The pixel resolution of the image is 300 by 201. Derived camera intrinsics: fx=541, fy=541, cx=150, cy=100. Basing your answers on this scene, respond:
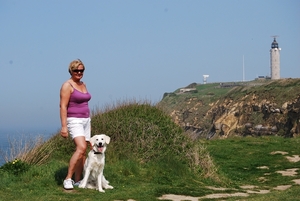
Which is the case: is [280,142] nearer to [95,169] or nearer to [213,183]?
[213,183]

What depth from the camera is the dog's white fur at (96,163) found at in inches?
404

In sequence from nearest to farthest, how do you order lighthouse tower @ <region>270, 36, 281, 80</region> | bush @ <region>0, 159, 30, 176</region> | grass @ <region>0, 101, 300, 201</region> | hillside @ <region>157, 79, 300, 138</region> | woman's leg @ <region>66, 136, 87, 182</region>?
woman's leg @ <region>66, 136, 87, 182</region>
grass @ <region>0, 101, 300, 201</region>
bush @ <region>0, 159, 30, 176</region>
hillside @ <region>157, 79, 300, 138</region>
lighthouse tower @ <region>270, 36, 281, 80</region>

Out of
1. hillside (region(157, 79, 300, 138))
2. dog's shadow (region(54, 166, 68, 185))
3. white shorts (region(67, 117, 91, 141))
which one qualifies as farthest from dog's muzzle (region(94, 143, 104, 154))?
hillside (region(157, 79, 300, 138))


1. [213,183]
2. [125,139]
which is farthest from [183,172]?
[125,139]

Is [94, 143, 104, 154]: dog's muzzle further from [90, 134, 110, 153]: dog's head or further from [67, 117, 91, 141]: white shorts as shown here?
[67, 117, 91, 141]: white shorts

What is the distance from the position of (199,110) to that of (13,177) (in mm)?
122776

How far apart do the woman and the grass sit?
2.14 ft

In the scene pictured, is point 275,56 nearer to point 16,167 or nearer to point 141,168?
point 141,168

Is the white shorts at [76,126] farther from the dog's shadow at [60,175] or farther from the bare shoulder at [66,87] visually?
the dog's shadow at [60,175]

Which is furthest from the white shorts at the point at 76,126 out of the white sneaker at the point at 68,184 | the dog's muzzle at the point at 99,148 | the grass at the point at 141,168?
the grass at the point at 141,168

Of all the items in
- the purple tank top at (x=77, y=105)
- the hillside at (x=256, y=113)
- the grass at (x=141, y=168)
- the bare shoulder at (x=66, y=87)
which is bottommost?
the hillside at (x=256, y=113)

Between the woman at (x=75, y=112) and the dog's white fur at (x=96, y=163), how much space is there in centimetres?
19

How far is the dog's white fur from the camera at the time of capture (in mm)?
10273

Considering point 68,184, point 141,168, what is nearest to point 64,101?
point 68,184
